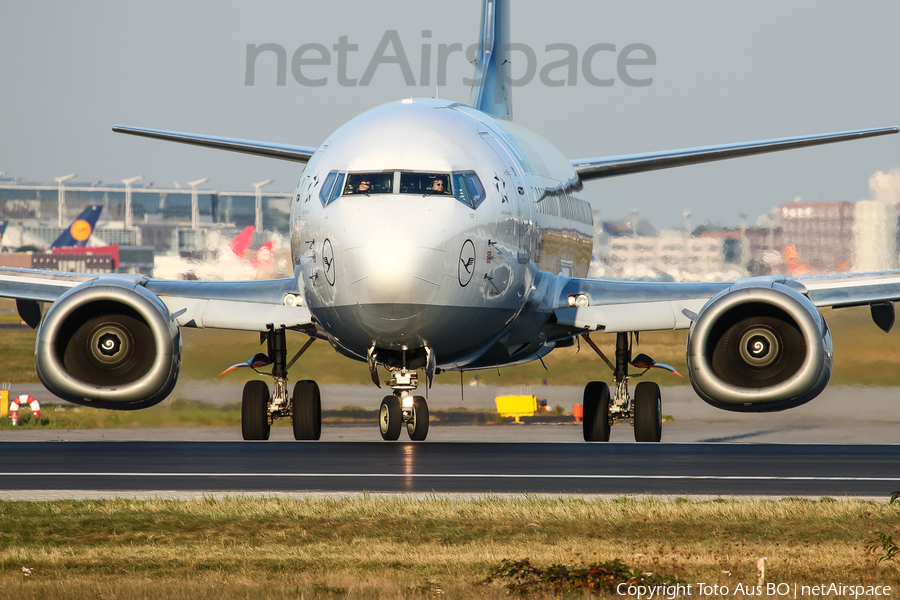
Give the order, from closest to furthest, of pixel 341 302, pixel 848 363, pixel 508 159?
pixel 341 302 → pixel 508 159 → pixel 848 363

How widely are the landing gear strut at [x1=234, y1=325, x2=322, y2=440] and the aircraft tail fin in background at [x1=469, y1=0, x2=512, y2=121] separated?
8686 mm

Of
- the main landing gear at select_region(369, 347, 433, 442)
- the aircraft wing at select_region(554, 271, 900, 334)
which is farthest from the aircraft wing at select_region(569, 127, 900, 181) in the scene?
the main landing gear at select_region(369, 347, 433, 442)

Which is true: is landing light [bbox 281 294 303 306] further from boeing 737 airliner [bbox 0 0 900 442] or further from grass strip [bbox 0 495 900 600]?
grass strip [bbox 0 495 900 600]

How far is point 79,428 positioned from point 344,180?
1697 cm

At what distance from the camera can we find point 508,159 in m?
20.2

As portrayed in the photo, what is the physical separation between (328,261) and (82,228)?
49.3 m

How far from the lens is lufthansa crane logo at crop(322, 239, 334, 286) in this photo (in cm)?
1720

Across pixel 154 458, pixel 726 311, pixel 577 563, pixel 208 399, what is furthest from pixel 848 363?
pixel 577 563

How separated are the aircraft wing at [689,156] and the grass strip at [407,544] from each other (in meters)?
11.2

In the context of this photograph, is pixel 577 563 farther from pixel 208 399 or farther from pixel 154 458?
pixel 208 399

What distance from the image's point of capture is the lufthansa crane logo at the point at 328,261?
17.2 m

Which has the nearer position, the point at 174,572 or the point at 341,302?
the point at 174,572

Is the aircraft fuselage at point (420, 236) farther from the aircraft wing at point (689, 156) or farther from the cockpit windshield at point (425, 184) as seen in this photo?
the aircraft wing at point (689, 156)

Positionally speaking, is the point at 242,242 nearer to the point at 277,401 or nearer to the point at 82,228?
the point at 277,401
